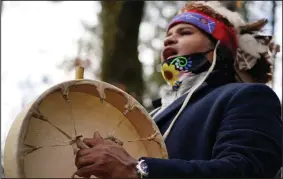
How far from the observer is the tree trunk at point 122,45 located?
14.5ft

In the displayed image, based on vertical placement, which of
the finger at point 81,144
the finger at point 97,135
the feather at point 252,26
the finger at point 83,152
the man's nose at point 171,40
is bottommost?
the finger at point 83,152

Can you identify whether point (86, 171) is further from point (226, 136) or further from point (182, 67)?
point (182, 67)

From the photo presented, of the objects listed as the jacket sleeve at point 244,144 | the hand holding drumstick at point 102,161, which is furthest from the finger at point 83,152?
the jacket sleeve at point 244,144

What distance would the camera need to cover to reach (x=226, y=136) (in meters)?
1.93

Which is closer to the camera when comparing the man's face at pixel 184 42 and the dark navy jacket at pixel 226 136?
the dark navy jacket at pixel 226 136

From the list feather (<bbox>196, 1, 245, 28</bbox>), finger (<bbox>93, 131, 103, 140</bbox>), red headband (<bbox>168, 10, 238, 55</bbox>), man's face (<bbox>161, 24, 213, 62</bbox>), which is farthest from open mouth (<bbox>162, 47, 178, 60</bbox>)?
finger (<bbox>93, 131, 103, 140</bbox>)

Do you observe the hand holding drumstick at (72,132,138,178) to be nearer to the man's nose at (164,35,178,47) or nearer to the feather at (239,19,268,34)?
the man's nose at (164,35,178,47)

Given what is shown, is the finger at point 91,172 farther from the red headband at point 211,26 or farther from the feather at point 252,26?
the feather at point 252,26

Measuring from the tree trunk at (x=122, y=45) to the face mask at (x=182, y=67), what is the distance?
1746 millimetres

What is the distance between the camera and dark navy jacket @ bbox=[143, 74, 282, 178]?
173cm

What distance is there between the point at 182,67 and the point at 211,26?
0.35 metres

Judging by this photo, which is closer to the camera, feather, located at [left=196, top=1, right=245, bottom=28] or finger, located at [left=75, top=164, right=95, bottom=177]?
finger, located at [left=75, top=164, right=95, bottom=177]

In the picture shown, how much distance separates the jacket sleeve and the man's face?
1.76ft

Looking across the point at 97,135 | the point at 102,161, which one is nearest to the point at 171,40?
the point at 97,135
